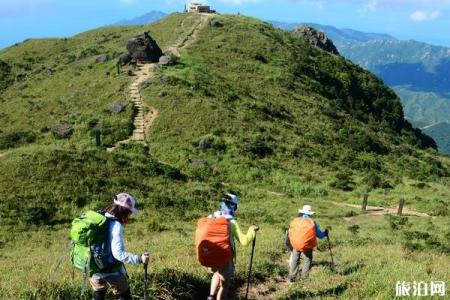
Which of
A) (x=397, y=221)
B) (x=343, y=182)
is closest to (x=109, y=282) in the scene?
(x=397, y=221)

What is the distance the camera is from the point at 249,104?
5528 cm

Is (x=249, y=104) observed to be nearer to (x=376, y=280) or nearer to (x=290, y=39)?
(x=290, y=39)

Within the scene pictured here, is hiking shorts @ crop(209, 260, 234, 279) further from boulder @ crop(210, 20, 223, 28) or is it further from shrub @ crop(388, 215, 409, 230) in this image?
boulder @ crop(210, 20, 223, 28)

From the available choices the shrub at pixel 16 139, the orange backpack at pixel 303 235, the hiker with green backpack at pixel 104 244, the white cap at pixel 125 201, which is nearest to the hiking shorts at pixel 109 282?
the hiker with green backpack at pixel 104 244

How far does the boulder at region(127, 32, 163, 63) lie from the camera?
63.1 metres

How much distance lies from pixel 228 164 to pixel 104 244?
34.1 metres

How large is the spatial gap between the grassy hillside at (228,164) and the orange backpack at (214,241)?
2079 mm

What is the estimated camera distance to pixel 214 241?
28.9 feet

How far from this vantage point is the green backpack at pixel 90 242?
7633 millimetres

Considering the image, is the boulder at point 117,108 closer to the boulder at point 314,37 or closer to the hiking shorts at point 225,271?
the hiking shorts at point 225,271

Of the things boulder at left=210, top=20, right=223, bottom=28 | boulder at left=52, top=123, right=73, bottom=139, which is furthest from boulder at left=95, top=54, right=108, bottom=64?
boulder at left=52, top=123, right=73, bottom=139

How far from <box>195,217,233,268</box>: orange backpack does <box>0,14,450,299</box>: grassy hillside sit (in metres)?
2.08

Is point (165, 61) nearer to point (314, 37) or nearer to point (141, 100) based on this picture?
point (141, 100)

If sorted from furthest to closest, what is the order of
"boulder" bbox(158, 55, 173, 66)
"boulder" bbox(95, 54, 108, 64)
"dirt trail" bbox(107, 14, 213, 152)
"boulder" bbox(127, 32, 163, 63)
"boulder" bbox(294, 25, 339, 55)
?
1. "boulder" bbox(294, 25, 339, 55)
2. "boulder" bbox(95, 54, 108, 64)
3. "boulder" bbox(127, 32, 163, 63)
4. "boulder" bbox(158, 55, 173, 66)
5. "dirt trail" bbox(107, 14, 213, 152)
